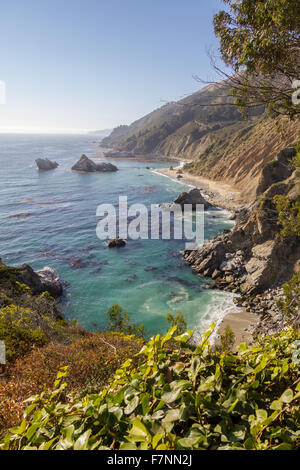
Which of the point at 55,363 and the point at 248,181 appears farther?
the point at 248,181

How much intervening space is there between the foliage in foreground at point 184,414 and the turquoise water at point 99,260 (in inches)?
670

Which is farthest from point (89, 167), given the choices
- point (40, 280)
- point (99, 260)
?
point (40, 280)

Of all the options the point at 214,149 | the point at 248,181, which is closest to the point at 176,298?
the point at 248,181

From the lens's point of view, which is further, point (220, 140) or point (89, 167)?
point (89, 167)

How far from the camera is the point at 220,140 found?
81062 millimetres

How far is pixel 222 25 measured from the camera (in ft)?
22.3

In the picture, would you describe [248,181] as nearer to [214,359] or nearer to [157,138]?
[214,359]

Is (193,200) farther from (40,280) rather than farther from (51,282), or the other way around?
(40,280)

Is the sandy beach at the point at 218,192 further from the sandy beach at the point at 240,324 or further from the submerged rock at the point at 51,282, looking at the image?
the submerged rock at the point at 51,282

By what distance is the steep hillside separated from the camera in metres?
42.8

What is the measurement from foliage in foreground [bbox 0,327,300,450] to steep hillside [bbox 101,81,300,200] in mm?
3649

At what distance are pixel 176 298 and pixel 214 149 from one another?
67.1 meters

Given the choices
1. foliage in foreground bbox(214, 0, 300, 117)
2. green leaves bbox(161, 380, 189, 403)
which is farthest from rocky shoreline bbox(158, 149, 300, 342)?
green leaves bbox(161, 380, 189, 403)

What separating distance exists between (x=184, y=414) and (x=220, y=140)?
290 feet
